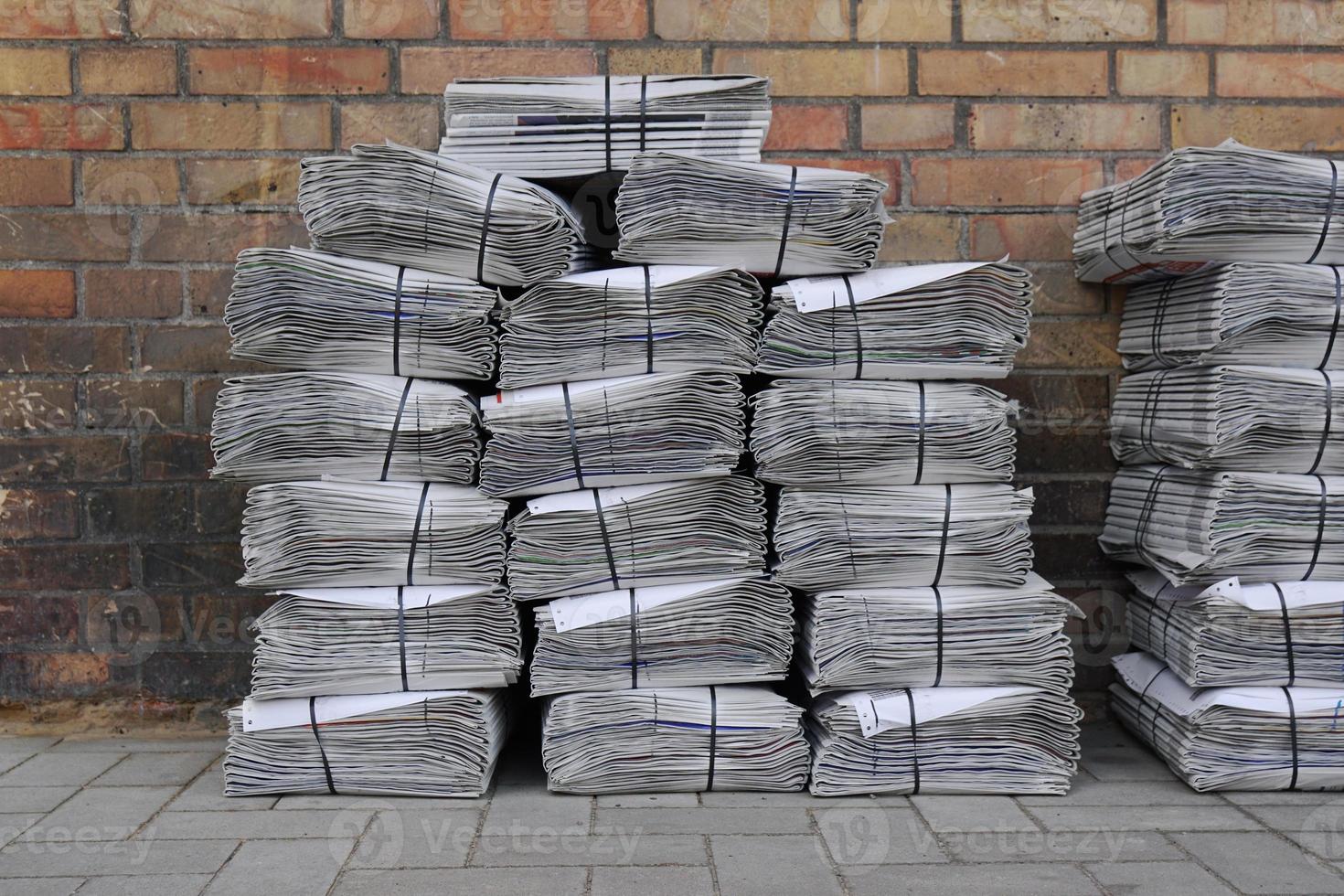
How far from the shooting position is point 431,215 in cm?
328

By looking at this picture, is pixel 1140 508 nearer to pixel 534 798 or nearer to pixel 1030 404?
pixel 1030 404

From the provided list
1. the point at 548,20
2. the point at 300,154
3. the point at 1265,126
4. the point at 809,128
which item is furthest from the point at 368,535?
the point at 1265,126

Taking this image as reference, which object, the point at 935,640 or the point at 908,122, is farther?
the point at 908,122

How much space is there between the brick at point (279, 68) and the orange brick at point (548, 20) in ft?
0.99

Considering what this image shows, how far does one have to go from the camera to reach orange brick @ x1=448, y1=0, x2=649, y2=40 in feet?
13.0

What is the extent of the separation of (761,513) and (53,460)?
7.93ft

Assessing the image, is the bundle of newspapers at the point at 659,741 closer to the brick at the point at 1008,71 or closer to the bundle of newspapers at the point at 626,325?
the bundle of newspapers at the point at 626,325

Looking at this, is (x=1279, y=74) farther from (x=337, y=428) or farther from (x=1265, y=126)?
(x=337, y=428)

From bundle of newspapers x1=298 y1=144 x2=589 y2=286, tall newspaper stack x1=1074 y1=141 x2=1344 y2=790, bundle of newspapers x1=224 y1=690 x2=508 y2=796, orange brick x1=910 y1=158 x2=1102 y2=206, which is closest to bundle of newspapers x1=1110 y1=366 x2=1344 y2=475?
tall newspaper stack x1=1074 y1=141 x2=1344 y2=790

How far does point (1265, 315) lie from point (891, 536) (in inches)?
49.0

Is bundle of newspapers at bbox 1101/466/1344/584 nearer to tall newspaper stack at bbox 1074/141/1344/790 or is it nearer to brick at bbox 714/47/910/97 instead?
tall newspaper stack at bbox 1074/141/1344/790

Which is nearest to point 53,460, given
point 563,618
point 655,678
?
point 563,618

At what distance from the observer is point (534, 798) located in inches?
130

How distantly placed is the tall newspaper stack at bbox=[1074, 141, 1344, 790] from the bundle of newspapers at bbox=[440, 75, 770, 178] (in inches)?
49.3
